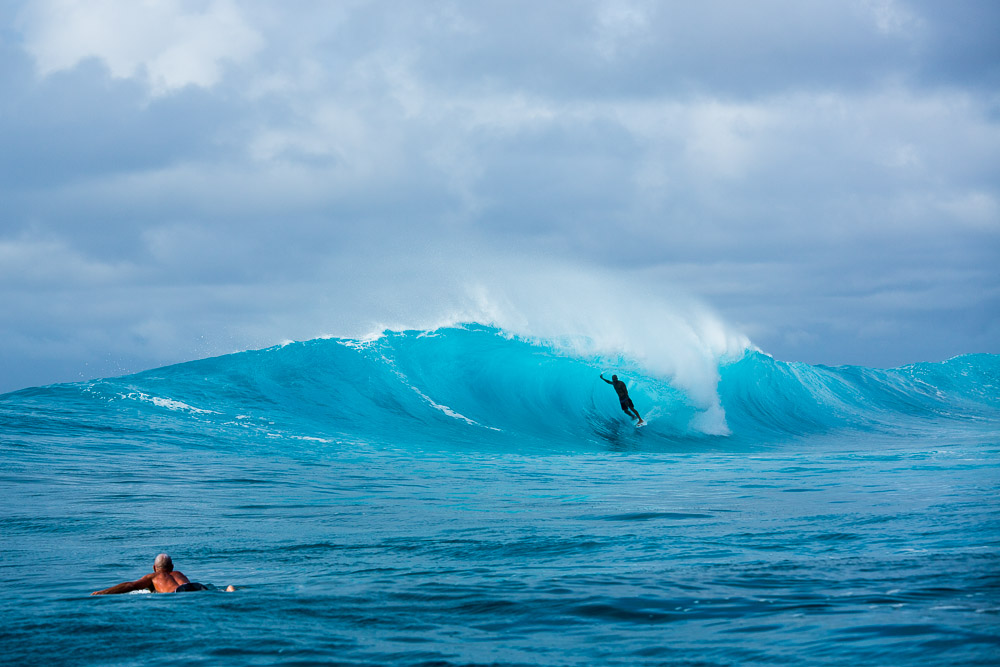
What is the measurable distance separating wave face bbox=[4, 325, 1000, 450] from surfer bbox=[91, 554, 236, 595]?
10.2m

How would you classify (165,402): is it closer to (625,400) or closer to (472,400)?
(472,400)

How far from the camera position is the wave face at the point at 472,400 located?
17000 mm

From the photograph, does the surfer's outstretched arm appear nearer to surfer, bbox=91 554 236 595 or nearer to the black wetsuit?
surfer, bbox=91 554 236 595

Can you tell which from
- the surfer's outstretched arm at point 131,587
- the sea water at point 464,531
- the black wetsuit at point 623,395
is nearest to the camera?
the sea water at point 464,531

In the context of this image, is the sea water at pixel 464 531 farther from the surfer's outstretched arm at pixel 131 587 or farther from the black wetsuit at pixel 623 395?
the black wetsuit at pixel 623 395

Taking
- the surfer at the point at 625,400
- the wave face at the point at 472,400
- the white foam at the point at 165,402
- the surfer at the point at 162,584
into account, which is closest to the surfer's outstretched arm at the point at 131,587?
the surfer at the point at 162,584

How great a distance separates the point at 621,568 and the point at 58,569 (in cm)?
388

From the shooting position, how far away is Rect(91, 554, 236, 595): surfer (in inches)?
213

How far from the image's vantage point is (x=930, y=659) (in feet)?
12.0

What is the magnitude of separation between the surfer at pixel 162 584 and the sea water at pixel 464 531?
7.5 inches

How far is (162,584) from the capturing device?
5.50 m

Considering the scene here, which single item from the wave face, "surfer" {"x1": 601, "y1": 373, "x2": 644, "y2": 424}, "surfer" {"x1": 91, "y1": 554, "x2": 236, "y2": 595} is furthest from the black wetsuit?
"surfer" {"x1": 91, "y1": 554, "x2": 236, "y2": 595}

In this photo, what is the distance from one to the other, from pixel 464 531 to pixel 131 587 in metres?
2.83

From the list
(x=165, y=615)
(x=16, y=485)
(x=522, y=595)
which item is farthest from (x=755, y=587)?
(x=16, y=485)
